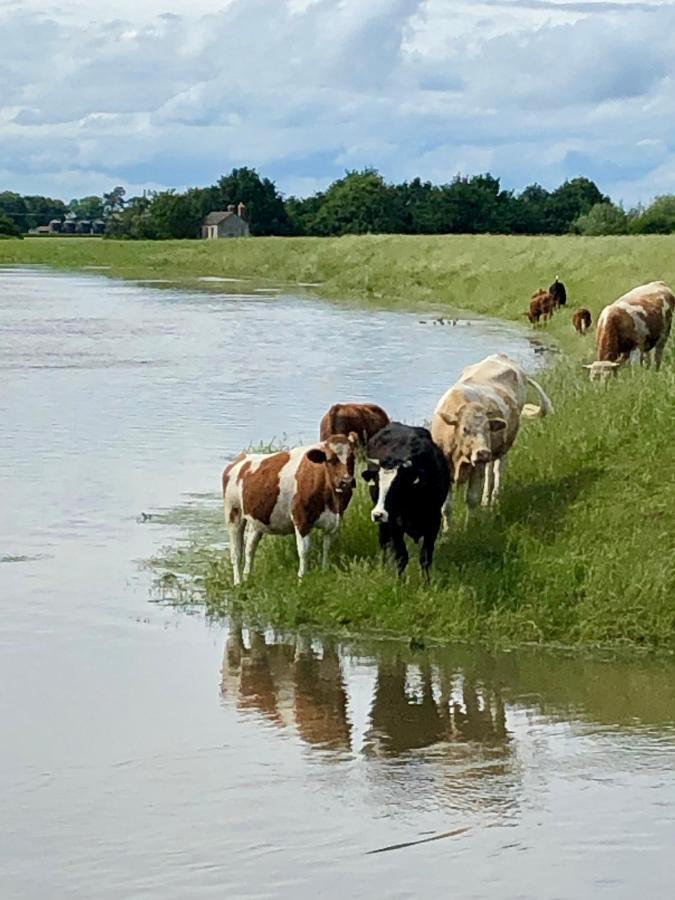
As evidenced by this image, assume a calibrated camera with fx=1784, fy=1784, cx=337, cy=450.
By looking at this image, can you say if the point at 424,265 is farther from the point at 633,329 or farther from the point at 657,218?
the point at 633,329

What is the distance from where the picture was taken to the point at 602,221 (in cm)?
10125

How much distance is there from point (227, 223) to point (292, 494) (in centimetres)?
11660

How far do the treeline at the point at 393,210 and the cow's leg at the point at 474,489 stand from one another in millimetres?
76643

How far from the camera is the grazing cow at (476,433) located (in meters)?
13.5

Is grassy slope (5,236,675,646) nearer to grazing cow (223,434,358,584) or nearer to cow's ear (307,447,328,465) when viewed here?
grazing cow (223,434,358,584)

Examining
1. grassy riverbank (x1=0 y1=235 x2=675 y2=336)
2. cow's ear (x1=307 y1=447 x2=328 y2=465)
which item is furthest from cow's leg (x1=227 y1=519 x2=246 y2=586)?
grassy riverbank (x1=0 y1=235 x2=675 y2=336)

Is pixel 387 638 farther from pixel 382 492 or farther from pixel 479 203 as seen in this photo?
pixel 479 203

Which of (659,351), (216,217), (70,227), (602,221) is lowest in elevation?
(659,351)

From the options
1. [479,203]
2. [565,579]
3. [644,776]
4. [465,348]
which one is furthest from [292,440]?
[479,203]

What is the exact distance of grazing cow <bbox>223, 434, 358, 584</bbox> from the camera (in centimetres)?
1263

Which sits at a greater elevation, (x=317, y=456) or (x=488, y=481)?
(x=317, y=456)

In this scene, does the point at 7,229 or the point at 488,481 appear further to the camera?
the point at 7,229

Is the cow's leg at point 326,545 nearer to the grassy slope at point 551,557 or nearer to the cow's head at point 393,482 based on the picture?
the grassy slope at point 551,557

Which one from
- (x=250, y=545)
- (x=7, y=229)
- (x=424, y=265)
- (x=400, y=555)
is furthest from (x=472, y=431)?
(x=7, y=229)
